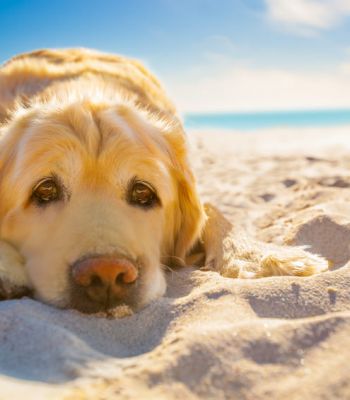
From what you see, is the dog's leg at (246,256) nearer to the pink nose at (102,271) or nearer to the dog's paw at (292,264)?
the dog's paw at (292,264)

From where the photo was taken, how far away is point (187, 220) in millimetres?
3604

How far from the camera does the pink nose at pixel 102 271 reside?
2316 mm

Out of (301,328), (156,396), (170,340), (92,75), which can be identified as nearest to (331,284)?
(301,328)

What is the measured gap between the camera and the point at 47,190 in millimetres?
2883

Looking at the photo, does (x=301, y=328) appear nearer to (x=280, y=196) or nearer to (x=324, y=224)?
(x=324, y=224)

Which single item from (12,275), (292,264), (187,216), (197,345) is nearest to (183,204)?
(187,216)

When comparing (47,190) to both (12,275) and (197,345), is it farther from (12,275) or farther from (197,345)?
(197,345)

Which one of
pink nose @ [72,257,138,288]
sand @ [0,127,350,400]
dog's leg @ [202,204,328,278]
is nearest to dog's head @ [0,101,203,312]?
pink nose @ [72,257,138,288]

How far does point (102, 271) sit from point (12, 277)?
595 mm

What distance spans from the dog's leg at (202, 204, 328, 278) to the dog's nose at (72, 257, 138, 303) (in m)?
0.98

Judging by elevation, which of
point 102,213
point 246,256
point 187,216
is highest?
point 102,213

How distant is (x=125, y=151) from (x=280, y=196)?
302 centimetres

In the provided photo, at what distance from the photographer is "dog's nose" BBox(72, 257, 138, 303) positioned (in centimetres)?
232

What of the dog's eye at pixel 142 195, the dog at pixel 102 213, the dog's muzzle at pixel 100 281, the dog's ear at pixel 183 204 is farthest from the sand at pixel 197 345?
the dog's ear at pixel 183 204
